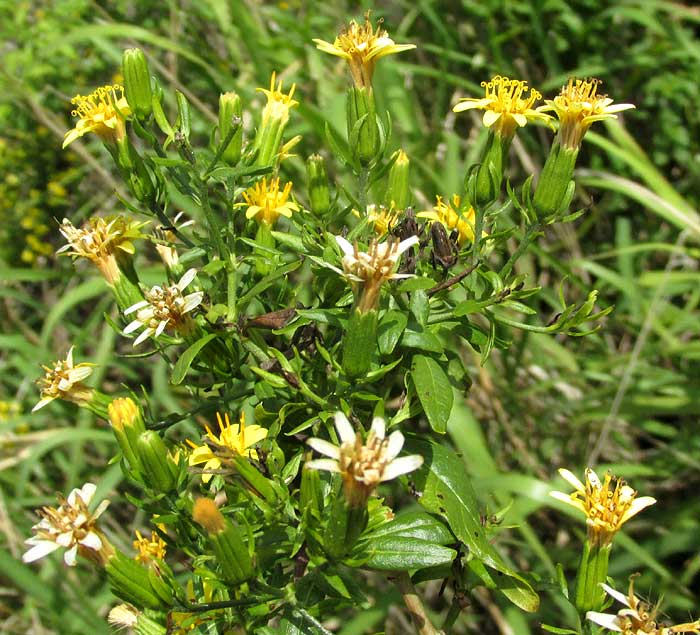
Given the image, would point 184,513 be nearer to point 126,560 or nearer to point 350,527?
point 126,560

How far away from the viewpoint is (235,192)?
1.30m

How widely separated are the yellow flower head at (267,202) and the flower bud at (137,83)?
23 cm

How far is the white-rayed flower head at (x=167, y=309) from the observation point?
1.25 meters

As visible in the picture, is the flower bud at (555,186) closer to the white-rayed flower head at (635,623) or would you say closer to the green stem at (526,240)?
the green stem at (526,240)

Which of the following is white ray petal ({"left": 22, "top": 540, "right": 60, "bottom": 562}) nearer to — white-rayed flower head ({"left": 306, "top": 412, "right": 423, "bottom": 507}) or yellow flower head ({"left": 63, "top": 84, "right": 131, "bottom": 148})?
white-rayed flower head ({"left": 306, "top": 412, "right": 423, "bottom": 507})

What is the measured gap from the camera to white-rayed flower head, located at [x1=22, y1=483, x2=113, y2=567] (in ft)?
4.17

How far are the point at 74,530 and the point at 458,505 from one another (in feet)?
2.03

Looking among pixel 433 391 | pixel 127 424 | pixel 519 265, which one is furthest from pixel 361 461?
pixel 519 265

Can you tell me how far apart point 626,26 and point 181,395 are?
267cm

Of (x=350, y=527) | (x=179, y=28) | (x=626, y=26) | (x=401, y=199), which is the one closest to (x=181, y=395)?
(x=179, y=28)

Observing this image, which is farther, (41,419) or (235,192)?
(41,419)

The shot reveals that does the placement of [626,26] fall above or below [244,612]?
above

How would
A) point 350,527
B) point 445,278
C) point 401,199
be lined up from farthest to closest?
point 401,199 < point 445,278 < point 350,527

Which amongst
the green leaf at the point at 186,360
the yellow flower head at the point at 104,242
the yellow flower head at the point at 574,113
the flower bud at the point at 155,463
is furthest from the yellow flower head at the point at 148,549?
the yellow flower head at the point at 574,113
